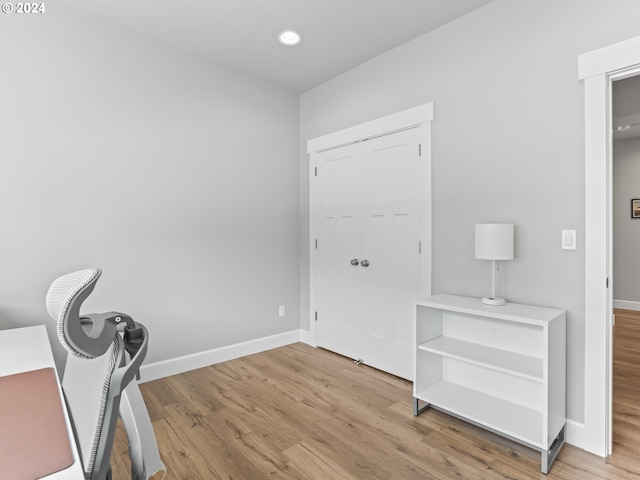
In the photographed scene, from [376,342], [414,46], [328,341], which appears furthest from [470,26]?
[328,341]

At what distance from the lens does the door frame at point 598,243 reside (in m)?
1.92

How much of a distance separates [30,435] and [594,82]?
2.80 metres

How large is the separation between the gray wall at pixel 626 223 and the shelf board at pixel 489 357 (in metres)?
5.00

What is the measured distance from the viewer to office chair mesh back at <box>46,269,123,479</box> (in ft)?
2.60

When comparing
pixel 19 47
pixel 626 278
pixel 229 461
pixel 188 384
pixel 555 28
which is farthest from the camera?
pixel 626 278

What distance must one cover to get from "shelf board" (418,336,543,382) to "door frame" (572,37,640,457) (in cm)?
31

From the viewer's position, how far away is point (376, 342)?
10.4 feet

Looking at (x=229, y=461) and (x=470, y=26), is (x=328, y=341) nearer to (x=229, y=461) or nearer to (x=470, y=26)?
(x=229, y=461)

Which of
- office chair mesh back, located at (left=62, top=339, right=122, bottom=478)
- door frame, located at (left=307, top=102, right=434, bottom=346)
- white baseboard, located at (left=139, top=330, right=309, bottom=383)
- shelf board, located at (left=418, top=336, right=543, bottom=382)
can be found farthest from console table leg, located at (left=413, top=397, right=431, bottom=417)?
office chair mesh back, located at (left=62, top=339, right=122, bottom=478)

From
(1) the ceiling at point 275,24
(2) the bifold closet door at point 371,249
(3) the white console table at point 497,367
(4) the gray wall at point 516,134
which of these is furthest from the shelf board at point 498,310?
(1) the ceiling at point 275,24

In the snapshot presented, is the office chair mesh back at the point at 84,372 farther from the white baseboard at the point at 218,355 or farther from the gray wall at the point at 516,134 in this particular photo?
the gray wall at the point at 516,134

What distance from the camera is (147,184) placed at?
2.88 meters

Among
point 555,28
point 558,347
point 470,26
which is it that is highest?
point 470,26

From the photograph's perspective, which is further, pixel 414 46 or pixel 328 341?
pixel 328 341
